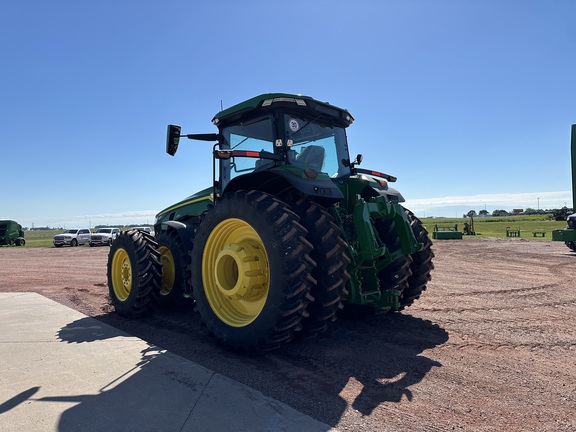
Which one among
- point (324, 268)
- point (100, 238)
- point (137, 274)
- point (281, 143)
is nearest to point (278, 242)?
point (324, 268)

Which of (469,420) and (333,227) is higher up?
(333,227)

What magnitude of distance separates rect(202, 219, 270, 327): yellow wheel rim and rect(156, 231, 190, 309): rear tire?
129 cm

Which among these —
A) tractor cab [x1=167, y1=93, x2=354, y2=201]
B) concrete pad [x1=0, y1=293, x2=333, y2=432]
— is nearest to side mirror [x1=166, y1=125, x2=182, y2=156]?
tractor cab [x1=167, y1=93, x2=354, y2=201]

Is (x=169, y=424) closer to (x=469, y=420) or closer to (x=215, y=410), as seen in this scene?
(x=215, y=410)

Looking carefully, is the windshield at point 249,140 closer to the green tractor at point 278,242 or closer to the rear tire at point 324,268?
the green tractor at point 278,242

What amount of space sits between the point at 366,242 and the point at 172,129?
2.85 metres

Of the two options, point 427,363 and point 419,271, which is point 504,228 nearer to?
point 419,271

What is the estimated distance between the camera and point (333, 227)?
146 inches

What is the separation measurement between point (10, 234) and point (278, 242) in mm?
37691

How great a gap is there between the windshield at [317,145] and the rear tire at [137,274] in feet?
8.15

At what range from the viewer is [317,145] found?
5008 millimetres

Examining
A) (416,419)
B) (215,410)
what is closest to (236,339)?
(215,410)

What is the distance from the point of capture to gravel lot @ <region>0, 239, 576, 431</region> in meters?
2.57

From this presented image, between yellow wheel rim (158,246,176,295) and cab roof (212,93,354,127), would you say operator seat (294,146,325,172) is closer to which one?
cab roof (212,93,354,127)
